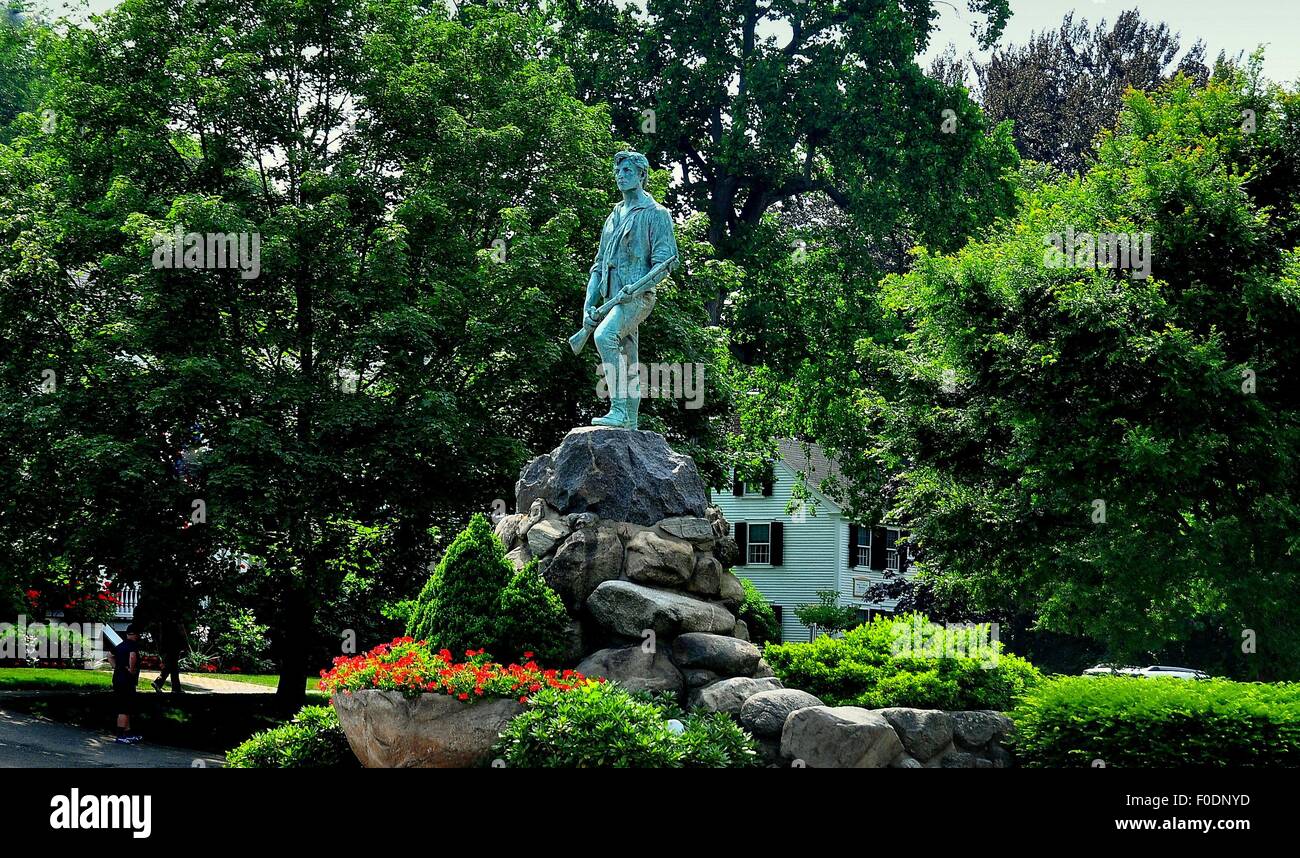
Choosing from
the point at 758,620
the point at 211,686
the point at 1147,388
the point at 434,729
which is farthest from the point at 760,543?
the point at 434,729

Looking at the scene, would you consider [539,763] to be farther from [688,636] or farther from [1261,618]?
[1261,618]

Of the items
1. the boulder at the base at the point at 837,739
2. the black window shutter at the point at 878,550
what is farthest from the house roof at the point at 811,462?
the boulder at the base at the point at 837,739

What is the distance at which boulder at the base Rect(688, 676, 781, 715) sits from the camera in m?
13.1

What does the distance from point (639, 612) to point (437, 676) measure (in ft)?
8.94

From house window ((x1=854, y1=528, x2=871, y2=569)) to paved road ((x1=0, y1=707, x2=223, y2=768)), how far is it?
32.1 meters

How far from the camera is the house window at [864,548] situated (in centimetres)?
4934

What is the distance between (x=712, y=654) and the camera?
1389cm

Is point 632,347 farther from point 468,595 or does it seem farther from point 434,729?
point 434,729

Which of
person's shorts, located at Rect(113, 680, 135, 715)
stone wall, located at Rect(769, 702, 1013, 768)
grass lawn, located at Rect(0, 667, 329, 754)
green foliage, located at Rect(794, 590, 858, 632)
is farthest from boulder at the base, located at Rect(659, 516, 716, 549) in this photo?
green foliage, located at Rect(794, 590, 858, 632)

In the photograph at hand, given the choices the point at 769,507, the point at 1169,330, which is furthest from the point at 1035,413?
the point at 769,507

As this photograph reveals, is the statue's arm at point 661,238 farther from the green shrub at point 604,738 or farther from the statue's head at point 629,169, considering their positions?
the green shrub at point 604,738

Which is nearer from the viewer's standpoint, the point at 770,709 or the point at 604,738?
the point at 604,738

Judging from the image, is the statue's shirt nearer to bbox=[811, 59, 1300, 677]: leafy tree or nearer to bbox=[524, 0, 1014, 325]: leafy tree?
bbox=[811, 59, 1300, 677]: leafy tree

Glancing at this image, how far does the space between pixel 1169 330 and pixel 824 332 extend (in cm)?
1516
